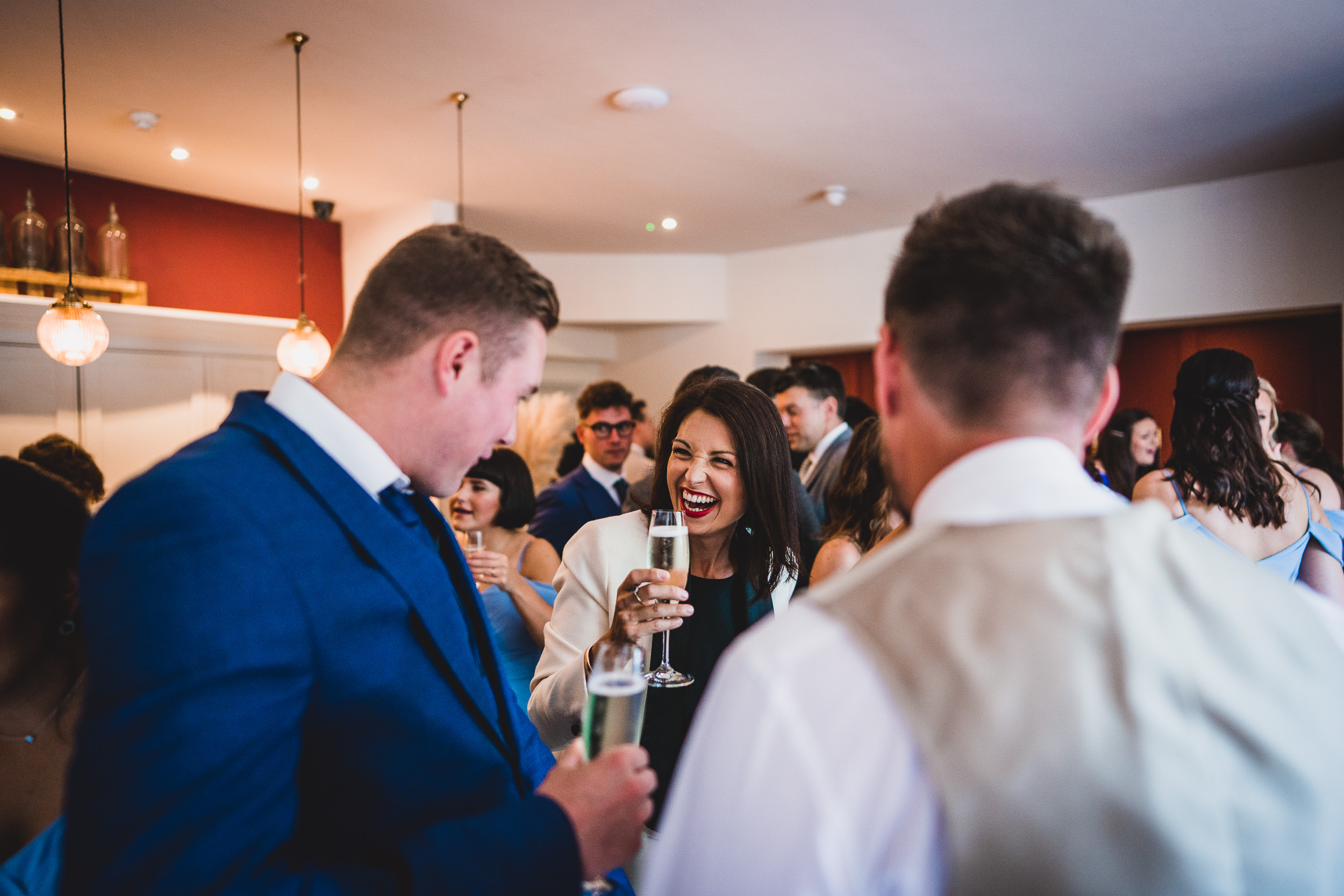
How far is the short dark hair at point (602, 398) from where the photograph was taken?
4.45 meters

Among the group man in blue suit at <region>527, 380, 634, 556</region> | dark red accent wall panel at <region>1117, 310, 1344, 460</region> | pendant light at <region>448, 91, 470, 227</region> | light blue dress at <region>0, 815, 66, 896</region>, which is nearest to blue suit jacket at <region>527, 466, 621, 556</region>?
man in blue suit at <region>527, 380, 634, 556</region>

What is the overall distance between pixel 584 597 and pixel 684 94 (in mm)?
2763

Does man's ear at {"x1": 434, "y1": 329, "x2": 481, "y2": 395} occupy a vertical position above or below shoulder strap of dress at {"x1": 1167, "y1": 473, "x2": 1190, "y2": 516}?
above

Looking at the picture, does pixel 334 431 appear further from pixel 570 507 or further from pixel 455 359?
pixel 570 507

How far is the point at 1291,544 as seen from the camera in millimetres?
2547

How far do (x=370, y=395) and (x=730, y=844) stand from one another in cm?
73

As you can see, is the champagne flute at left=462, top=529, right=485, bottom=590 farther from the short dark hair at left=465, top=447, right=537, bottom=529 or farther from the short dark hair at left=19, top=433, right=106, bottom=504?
the short dark hair at left=19, top=433, right=106, bottom=504

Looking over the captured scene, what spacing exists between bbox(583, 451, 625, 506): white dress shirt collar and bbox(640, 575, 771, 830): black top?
2266mm

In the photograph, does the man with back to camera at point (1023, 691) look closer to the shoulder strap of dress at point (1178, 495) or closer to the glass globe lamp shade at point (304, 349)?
the shoulder strap of dress at point (1178, 495)

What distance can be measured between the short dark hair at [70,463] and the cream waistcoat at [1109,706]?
11.7ft

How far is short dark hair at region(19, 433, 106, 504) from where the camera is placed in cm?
321

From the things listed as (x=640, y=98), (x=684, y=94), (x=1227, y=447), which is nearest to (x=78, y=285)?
(x=640, y=98)

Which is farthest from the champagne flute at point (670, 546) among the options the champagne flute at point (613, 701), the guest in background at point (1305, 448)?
the guest in background at point (1305, 448)

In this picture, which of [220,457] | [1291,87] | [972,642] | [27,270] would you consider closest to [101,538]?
[220,457]
